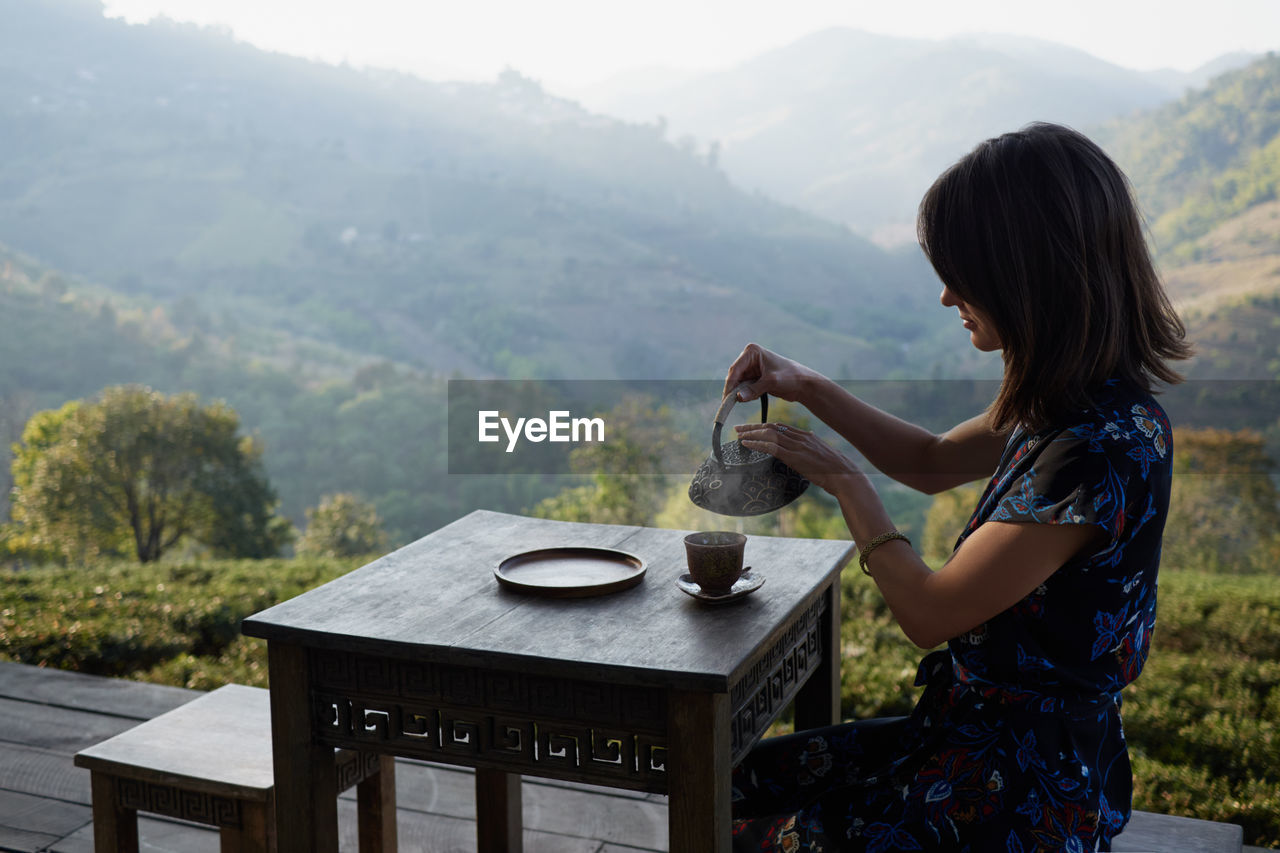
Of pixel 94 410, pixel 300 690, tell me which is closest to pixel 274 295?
pixel 94 410

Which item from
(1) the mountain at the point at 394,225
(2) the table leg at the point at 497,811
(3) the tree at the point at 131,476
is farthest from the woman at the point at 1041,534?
(1) the mountain at the point at 394,225

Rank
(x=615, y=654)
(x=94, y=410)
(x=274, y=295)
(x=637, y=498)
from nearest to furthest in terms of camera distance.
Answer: (x=615, y=654) < (x=94, y=410) < (x=637, y=498) < (x=274, y=295)

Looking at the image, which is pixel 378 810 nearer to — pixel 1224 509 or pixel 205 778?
pixel 205 778

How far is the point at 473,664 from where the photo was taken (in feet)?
4.05

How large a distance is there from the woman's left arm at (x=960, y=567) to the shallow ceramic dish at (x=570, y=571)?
0.37 metres

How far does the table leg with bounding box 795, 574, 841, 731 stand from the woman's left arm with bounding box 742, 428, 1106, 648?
1.53 feet

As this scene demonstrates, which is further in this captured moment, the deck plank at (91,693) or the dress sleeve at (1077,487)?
the deck plank at (91,693)

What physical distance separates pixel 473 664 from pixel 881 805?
20.0 inches

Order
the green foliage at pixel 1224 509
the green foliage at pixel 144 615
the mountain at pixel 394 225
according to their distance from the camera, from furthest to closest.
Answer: the mountain at pixel 394 225, the green foliage at pixel 1224 509, the green foliage at pixel 144 615

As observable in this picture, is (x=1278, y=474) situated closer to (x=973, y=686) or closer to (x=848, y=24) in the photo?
(x=973, y=686)

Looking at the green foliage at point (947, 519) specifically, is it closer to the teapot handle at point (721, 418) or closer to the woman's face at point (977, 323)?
the teapot handle at point (721, 418)

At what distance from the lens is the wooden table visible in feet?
3.87

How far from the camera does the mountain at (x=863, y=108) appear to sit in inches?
1125

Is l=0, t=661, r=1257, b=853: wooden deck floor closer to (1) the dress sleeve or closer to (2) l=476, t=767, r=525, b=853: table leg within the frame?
(2) l=476, t=767, r=525, b=853: table leg
